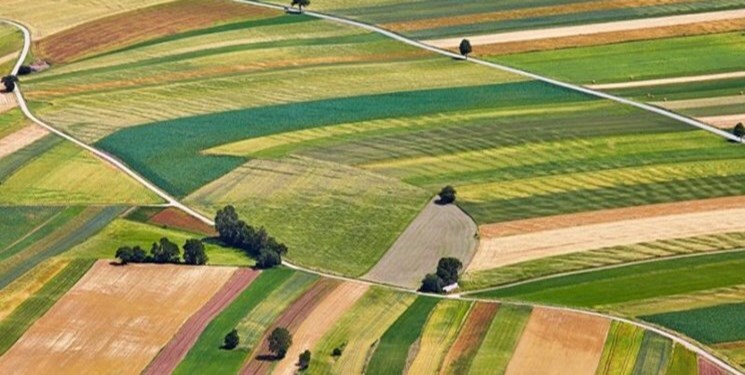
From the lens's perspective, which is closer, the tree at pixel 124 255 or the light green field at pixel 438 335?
the light green field at pixel 438 335

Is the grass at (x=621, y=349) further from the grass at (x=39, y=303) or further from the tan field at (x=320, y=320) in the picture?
the grass at (x=39, y=303)

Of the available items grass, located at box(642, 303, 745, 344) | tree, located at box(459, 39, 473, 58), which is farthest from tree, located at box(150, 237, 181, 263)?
tree, located at box(459, 39, 473, 58)

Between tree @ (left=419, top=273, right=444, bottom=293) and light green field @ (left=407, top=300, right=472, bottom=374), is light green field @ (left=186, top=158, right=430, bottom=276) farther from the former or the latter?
light green field @ (left=407, top=300, right=472, bottom=374)

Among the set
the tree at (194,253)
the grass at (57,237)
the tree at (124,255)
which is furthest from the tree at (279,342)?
the grass at (57,237)

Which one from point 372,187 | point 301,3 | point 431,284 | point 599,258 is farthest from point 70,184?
point 301,3

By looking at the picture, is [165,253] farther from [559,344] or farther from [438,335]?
[559,344]

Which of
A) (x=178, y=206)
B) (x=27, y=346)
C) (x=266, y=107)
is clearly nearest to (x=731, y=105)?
(x=266, y=107)

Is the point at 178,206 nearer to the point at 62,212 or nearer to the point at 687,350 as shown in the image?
the point at 62,212
